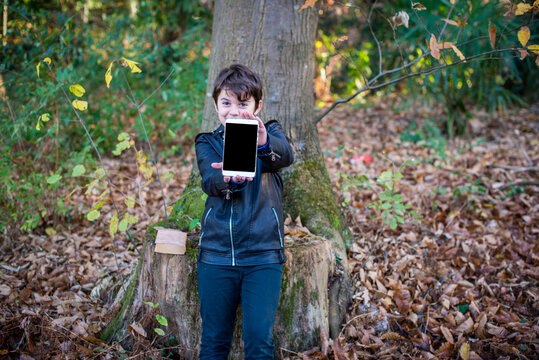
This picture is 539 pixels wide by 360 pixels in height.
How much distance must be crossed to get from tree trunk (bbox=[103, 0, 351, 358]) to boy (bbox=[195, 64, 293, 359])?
29 centimetres

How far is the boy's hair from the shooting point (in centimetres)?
244

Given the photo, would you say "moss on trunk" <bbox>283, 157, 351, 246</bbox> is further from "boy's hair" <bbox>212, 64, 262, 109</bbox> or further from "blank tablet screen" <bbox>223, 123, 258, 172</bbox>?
"blank tablet screen" <bbox>223, 123, 258, 172</bbox>

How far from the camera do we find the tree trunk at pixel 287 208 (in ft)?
8.91

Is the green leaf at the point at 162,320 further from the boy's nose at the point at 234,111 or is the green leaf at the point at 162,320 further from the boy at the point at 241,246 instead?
the boy's nose at the point at 234,111

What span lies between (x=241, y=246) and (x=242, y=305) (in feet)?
1.24

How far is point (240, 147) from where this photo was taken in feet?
7.01

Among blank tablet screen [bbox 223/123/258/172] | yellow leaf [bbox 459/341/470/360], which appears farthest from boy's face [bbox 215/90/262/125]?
yellow leaf [bbox 459/341/470/360]

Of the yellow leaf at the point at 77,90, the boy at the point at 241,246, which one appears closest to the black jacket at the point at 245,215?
the boy at the point at 241,246

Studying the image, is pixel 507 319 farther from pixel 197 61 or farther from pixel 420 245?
pixel 197 61

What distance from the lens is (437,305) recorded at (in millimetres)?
3375

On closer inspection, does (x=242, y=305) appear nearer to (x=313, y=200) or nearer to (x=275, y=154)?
(x=275, y=154)

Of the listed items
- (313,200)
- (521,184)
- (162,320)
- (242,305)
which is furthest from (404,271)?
(162,320)

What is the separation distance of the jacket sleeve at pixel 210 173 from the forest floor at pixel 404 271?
0.90m

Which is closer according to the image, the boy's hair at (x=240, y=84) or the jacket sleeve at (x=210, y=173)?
the jacket sleeve at (x=210, y=173)
